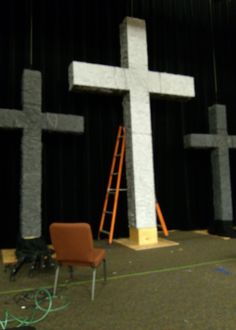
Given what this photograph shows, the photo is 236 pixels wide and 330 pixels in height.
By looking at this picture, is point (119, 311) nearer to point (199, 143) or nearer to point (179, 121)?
point (199, 143)

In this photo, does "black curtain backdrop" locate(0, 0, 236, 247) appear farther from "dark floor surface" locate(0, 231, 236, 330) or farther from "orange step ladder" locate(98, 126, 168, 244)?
"dark floor surface" locate(0, 231, 236, 330)

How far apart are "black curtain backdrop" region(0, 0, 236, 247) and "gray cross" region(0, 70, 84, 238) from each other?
0.18m

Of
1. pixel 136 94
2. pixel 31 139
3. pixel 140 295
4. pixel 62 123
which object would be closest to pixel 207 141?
pixel 136 94

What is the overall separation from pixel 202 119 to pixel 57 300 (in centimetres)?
403

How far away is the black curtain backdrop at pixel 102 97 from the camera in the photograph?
3.90 meters

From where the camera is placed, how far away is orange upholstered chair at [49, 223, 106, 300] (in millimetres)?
2016

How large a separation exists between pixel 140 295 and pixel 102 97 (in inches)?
120

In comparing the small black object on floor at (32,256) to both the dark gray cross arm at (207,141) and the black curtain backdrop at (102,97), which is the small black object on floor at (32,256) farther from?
→ the dark gray cross arm at (207,141)

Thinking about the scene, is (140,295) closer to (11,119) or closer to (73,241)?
(73,241)

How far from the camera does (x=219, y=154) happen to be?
14.7ft

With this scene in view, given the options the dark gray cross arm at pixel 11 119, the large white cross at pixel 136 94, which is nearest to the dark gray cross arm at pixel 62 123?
the dark gray cross arm at pixel 11 119

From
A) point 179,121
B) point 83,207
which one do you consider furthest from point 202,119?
point 83,207

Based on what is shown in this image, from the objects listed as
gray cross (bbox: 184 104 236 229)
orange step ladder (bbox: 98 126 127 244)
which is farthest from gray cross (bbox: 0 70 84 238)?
gray cross (bbox: 184 104 236 229)

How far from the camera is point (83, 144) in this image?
4.21m
